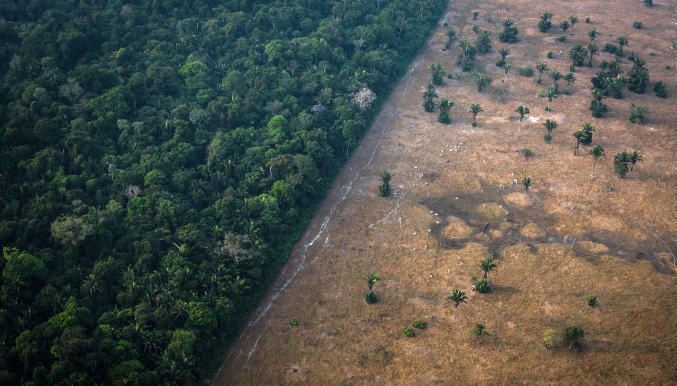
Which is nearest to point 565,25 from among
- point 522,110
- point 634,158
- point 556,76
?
point 556,76

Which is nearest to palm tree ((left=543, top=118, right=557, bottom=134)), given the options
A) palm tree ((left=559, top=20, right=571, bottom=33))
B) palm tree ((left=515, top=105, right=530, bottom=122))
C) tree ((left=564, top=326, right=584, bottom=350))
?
palm tree ((left=515, top=105, right=530, bottom=122))

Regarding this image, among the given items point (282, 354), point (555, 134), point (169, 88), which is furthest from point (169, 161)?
point (555, 134)

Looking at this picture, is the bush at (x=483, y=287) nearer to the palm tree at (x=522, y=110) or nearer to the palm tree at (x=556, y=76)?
the palm tree at (x=522, y=110)

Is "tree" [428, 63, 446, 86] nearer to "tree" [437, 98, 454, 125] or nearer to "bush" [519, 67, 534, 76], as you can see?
"tree" [437, 98, 454, 125]

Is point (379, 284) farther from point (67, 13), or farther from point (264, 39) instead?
point (67, 13)

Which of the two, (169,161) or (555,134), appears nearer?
(169,161)

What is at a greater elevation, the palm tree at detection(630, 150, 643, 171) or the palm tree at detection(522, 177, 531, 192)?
the palm tree at detection(630, 150, 643, 171)

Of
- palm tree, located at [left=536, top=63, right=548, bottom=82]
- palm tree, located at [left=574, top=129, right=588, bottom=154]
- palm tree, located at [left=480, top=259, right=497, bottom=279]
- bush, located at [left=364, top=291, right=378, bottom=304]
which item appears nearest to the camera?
bush, located at [left=364, top=291, right=378, bottom=304]

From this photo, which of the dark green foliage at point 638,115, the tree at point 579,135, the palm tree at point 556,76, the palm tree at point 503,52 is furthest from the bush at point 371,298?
the palm tree at point 503,52
